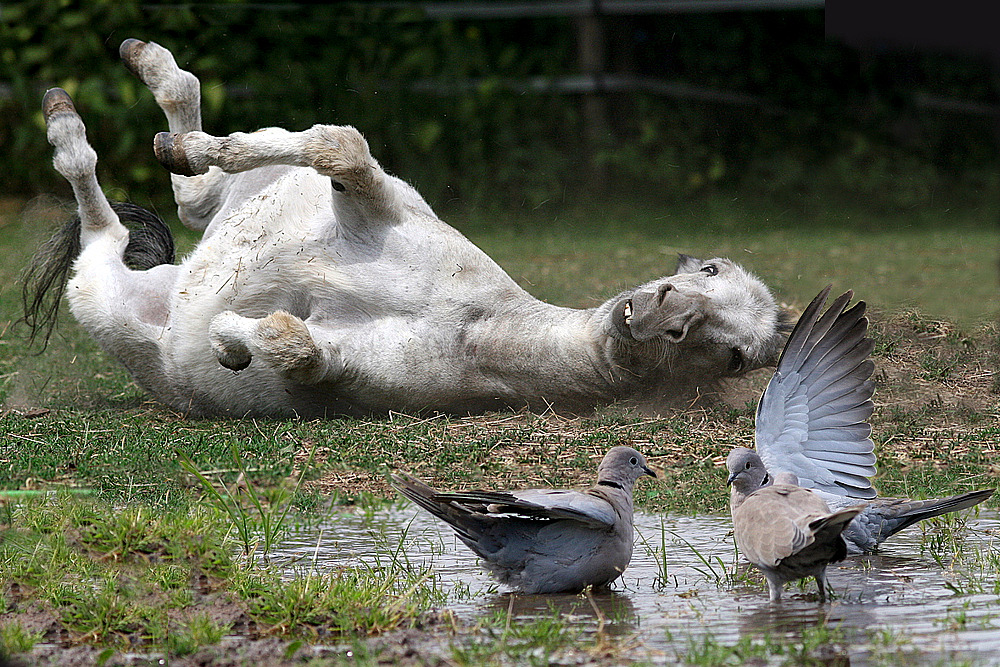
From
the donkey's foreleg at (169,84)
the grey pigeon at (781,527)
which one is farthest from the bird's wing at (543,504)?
the donkey's foreleg at (169,84)

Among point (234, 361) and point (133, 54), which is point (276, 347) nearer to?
point (234, 361)

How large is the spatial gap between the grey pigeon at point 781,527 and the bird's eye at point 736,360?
1147 millimetres

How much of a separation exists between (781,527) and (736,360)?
5.11 ft

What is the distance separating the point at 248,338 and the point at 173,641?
1.95 metres

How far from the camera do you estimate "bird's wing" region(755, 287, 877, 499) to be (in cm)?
321

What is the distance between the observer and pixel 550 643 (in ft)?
7.84

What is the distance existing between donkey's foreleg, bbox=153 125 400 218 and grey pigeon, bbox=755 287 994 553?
1.88 metres

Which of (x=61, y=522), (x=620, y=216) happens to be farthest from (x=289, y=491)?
(x=620, y=216)

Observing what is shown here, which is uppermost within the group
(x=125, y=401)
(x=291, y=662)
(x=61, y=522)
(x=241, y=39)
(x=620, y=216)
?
(x=241, y=39)

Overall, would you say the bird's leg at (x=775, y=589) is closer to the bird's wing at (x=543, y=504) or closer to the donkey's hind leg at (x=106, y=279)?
the bird's wing at (x=543, y=504)

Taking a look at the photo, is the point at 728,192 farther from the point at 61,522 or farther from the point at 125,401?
the point at 61,522

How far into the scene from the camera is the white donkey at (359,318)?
4.25 meters

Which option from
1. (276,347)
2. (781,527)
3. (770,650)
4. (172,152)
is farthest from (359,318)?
(770,650)

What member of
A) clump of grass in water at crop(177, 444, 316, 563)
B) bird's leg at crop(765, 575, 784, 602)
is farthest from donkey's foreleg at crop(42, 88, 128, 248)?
bird's leg at crop(765, 575, 784, 602)
